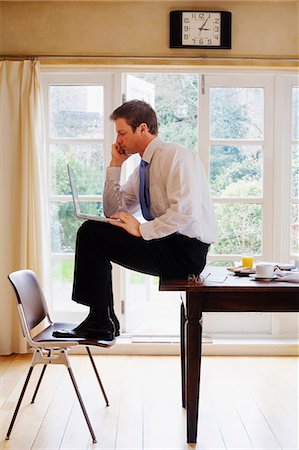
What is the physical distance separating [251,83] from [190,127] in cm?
102

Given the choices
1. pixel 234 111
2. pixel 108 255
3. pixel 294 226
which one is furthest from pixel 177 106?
pixel 108 255

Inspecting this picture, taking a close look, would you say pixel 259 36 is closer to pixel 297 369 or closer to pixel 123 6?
pixel 123 6

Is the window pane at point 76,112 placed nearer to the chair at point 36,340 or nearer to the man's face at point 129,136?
the man's face at point 129,136

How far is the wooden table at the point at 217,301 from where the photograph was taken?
8.63 ft

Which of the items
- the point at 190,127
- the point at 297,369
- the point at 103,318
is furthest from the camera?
the point at 190,127

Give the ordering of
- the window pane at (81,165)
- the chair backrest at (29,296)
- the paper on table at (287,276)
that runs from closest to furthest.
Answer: the paper on table at (287,276) < the chair backrest at (29,296) < the window pane at (81,165)

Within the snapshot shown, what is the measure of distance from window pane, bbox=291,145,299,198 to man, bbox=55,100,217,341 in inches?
72.5

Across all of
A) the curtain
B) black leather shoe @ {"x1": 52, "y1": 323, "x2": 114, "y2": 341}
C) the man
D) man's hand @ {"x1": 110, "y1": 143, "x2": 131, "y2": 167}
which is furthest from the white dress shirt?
the curtain

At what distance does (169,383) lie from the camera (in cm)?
375

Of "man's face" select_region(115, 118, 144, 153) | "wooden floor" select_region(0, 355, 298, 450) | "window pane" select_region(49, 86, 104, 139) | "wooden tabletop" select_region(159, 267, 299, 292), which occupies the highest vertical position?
"window pane" select_region(49, 86, 104, 139)

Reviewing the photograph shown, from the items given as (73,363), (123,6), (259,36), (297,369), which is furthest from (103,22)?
(297,369)

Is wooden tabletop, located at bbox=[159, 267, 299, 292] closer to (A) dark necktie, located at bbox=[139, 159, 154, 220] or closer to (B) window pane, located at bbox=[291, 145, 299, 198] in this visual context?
(A) dark necktie, located at bbox=[139, 159, 154, 220]

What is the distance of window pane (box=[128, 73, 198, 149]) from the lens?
534 cm

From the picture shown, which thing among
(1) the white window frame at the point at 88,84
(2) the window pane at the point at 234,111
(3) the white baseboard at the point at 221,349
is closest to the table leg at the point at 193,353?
(3) the white baseboard at the point at 221,349
